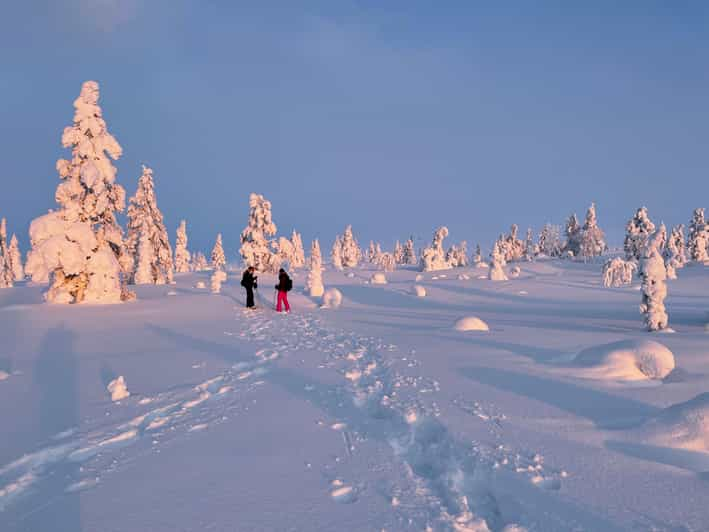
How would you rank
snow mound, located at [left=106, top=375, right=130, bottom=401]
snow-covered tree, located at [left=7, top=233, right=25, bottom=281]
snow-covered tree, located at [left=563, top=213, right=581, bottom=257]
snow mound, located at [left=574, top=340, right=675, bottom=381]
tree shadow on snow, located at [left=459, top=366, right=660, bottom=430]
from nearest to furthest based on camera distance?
tree shadow on snow, located at [left=459, top=366, right=660, bottom=430] < snow mound, located at [left=574, top=340, right=675, bottom=381] < snow mound, located at [left=106, top=375, right=130, bottom=401] < snow-covered tree, located at [left=563, top=213, right=581, bottom=257] < snow-covered tree, located at [left=7, top=233, right=25, bottom=281]

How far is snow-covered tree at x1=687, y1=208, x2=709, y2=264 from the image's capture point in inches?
2331

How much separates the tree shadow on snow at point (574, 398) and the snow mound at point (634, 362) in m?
0.81

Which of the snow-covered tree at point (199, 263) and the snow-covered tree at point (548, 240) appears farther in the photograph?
the snow-covered tree at point (199, 263)

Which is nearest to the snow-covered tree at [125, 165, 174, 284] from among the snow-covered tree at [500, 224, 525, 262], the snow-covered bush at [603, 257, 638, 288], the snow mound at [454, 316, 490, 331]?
the snow mound at [454, 316, 490, 331]

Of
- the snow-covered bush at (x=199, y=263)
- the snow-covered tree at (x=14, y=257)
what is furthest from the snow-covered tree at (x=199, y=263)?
the snow-covered tree at (x=14, y=257)

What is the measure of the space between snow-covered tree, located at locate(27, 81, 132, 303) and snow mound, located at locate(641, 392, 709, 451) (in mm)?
20759

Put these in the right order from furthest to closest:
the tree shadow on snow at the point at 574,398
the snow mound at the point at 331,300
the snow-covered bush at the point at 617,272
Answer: the snow mound at the point at 331,300, the snow-covered bush at the point at 617,272, the tree shadow on snow at the point at 574,398

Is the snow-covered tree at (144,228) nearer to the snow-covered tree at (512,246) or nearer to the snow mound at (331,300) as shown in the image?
the snow mound at (331,300)

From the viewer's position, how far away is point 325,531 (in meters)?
3.09

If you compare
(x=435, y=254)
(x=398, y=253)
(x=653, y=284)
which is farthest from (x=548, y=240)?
(x=653, y=284)

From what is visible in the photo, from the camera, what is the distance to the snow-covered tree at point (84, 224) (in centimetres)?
1727

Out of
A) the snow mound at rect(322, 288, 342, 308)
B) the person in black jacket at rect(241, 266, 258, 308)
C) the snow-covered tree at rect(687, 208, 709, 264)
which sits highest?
the snow-covered tree at rect(687, 208, 709, 264)

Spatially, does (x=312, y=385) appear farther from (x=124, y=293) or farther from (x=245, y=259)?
(x=245, y=259)

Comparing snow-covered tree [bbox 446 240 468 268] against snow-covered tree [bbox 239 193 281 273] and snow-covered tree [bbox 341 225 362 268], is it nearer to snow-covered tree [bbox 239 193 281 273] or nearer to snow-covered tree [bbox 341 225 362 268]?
snow-covered tree [bbox 341 225 362 268]
